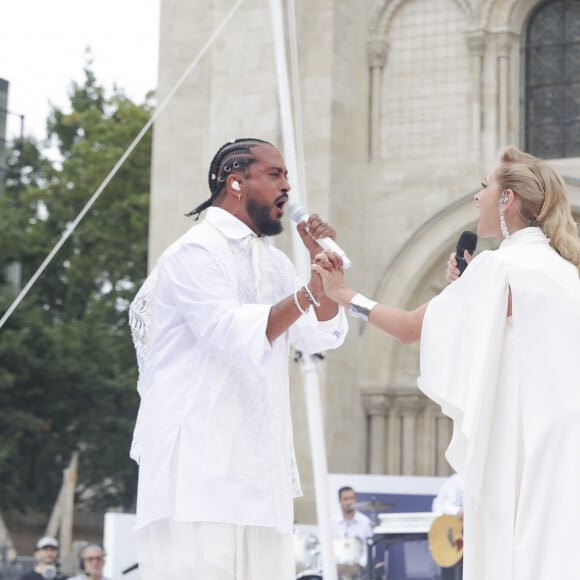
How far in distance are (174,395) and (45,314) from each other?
24.1 meters

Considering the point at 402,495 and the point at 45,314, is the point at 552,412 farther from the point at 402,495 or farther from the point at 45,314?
the point at 45,314

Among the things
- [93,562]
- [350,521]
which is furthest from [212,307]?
[350,521]

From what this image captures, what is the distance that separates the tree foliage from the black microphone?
62.7 feet

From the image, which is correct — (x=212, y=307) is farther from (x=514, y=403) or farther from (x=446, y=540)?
(x=446, y=540)

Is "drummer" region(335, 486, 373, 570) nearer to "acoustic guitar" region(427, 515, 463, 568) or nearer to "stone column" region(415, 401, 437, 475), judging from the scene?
"acoustic guitar" region(427, 515, 463, 568)

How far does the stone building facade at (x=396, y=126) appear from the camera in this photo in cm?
1628

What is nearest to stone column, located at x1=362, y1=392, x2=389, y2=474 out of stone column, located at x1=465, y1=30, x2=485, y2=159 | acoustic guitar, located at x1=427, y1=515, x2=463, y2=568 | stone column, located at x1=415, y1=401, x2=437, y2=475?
stone column, located at x1=415, y1=401, x2=437, y2=475

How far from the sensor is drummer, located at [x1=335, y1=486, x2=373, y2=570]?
1369cm

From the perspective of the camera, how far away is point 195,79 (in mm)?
17891

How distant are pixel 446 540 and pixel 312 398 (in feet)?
7.17

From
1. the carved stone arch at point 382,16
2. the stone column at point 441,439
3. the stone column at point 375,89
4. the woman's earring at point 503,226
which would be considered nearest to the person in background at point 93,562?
the stone column at point 441,439

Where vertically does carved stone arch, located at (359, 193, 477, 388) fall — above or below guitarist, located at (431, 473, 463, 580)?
above

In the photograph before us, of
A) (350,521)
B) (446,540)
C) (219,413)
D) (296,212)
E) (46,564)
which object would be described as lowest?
(46,564)

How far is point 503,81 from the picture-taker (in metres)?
16.3
